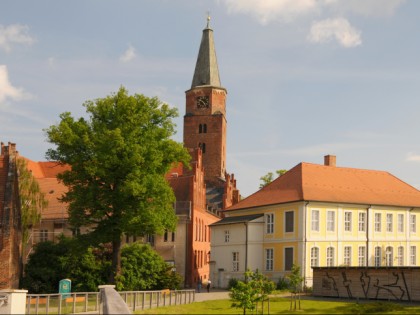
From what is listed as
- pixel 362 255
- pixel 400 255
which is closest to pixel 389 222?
pixel 400 255

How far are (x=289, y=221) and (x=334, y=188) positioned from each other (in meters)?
5.29

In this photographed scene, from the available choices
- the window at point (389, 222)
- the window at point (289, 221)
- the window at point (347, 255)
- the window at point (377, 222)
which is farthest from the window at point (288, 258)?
the window at point (389, 222)

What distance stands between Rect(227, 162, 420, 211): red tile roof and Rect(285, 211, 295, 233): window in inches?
42.4

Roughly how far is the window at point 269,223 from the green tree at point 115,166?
1206cm

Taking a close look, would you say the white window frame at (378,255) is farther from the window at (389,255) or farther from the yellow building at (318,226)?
the window at (389,255)

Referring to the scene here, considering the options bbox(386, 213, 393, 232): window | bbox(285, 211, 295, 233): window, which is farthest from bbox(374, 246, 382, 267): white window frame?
bbox(285, 211, 295, 233): window

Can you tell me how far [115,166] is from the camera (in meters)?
43.6

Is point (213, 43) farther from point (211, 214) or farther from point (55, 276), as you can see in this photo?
point (55, 276)

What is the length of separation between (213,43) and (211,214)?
31.5 meters

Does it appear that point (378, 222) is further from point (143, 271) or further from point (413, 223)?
point (143, 271)

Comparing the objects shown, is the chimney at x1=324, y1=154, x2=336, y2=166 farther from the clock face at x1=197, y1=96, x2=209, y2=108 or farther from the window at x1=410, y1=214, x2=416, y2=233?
the clock face at x1=197, y1=96, x2=209, y2=108

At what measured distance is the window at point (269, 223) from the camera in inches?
2149

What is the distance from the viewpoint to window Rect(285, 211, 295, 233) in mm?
52594

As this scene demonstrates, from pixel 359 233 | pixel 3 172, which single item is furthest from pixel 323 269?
pixel 3 172
